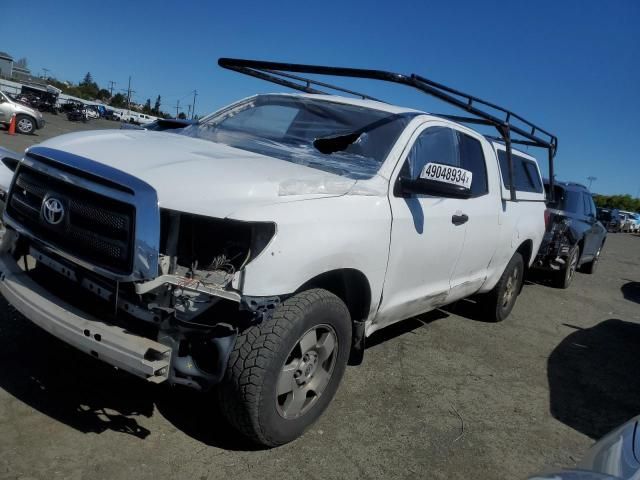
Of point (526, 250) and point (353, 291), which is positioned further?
point (526, 250)

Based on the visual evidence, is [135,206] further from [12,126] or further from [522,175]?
[12,126]

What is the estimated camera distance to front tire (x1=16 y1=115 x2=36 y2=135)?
2192 centimetres

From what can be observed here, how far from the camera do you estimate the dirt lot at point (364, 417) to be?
9.36ft

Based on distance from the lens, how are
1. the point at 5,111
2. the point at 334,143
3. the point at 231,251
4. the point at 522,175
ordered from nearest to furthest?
the point at 231,251
the point at 334,143
the point at 522,175
the point at 5,111

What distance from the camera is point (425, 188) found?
11.9ft

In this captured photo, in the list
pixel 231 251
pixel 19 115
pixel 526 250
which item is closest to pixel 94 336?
pixel 231 251

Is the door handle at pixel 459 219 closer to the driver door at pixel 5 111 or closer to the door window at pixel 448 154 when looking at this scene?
the door window at pixel 448 154

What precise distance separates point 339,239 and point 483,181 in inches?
99.3

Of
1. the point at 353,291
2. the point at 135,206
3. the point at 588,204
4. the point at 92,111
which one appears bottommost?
the point at 92,111

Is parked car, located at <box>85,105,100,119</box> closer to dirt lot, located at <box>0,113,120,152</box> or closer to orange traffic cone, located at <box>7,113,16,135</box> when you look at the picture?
dirt lot, located at <box>0,113,120,152</box>

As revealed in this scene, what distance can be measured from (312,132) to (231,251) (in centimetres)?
165

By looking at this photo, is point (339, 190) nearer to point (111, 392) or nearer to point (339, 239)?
point (339, 239)

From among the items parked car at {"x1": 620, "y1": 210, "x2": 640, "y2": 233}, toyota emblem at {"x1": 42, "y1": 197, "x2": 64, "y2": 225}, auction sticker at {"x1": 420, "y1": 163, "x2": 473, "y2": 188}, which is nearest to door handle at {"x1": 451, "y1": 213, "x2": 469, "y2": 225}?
auction sticker at {"x1": 420, "y1": 163, "x2": 473, "y2": 188}

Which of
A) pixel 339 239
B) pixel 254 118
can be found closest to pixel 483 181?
pixel 254 118
